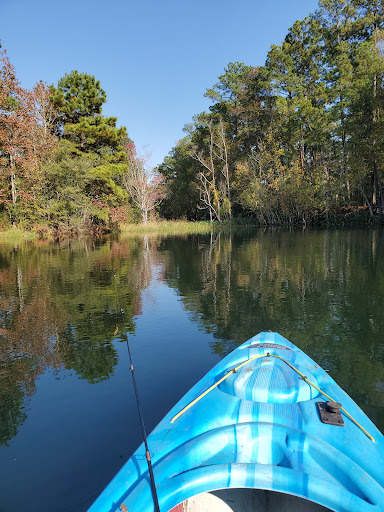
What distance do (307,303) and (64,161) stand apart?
2522cm

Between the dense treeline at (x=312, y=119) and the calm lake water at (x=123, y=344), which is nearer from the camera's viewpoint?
the calm lake water at (x=123, y=344)

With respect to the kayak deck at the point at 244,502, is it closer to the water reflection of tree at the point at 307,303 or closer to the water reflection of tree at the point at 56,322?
the water reflection of tree at the point at 307,303

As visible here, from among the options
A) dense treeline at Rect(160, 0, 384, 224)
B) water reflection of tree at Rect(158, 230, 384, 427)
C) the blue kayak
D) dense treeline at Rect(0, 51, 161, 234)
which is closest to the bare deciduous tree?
dense treeline at Rect(0, 51, 161, 234)

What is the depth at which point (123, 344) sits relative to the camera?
5699 millimetres

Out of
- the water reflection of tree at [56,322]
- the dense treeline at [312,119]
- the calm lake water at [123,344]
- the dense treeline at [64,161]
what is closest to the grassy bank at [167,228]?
the dense treeline at [64,161]

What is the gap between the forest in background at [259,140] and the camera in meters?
26.4

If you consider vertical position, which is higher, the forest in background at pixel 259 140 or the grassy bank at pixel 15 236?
the forest in background at pixel 259 140

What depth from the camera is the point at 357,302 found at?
7.43 meters

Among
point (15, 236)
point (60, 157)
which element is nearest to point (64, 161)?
point (60, 157)

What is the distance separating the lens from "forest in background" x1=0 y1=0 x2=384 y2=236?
86.7 feet

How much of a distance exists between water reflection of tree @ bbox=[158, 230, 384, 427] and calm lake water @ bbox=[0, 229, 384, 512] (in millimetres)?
32

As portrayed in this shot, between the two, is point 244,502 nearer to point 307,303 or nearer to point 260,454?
point 260,454

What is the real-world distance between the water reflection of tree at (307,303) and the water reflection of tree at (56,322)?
1.72 m

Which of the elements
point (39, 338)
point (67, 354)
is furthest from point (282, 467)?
point (39, 338)
